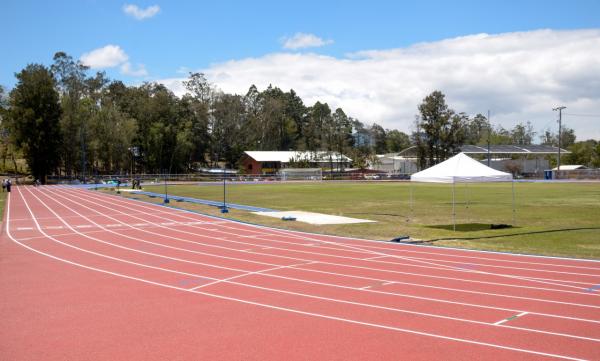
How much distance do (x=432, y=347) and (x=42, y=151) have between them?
259 feet

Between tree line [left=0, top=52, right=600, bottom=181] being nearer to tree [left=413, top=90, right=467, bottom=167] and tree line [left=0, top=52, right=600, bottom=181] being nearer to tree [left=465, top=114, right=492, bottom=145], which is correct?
tree [left=413, top=90, right=467, bottom=167]

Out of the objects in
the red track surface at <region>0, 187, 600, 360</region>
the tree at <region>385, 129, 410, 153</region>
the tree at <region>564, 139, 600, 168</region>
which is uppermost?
the tree at <region>385, 129, 410, 153</region>

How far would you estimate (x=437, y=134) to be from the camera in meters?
98.6

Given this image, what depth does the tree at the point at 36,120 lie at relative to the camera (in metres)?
75.5

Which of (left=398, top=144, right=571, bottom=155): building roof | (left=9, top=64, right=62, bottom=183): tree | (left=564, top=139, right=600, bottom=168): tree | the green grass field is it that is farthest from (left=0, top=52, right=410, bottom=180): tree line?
the green grass field

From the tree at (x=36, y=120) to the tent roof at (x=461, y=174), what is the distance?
67516mm

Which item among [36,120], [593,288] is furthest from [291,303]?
[36,120]

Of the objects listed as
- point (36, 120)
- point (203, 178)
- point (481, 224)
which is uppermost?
point (36, 120)

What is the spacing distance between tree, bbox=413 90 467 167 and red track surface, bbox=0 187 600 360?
85.4 meters

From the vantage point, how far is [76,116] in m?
85.4

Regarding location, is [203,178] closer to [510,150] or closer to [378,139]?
[510,150]

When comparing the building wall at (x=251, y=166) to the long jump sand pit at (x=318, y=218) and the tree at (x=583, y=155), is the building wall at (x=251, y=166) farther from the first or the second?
the long jump sand pit at (x=318, y=218)

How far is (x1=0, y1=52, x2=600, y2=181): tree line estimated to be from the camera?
7744cm

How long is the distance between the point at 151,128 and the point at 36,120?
821 inches
